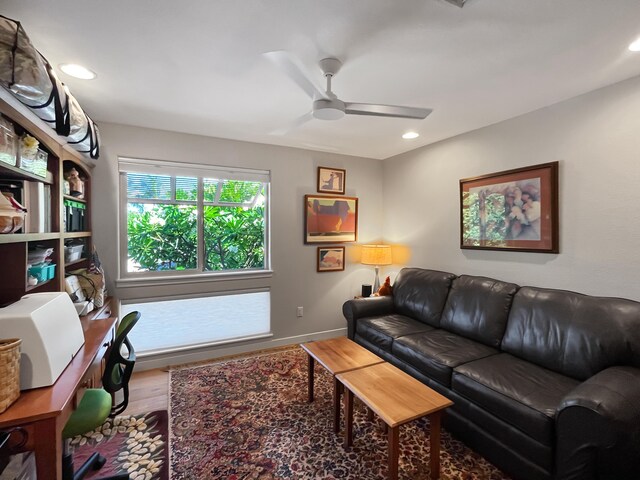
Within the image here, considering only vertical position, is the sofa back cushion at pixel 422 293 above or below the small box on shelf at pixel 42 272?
below

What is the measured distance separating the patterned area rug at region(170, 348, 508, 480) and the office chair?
0.46 meters

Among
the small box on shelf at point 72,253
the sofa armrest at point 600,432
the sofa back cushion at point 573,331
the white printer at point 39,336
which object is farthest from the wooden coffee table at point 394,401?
the small box on shelf at point 72,253

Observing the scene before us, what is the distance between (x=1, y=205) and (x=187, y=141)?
192 centimetres

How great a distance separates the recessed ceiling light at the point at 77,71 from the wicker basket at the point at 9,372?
1.62 m

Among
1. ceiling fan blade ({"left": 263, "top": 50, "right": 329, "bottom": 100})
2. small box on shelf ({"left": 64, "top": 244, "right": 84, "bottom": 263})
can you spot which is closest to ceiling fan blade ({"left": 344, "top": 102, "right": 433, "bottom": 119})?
ceiling fan blade ({"left": 263, "top": 50, "right": 329, "bottom": 100})

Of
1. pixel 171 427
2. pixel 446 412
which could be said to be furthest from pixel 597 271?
pixel 171 427

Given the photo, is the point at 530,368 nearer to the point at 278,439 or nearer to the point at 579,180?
the point at 579,180

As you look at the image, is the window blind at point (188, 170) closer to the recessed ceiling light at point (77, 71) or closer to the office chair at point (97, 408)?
the recessed ceiling light at point (77, 71)

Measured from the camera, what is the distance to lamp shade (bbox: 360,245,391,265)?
147 inches

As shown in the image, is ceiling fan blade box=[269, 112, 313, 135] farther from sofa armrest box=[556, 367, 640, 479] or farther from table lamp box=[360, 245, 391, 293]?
sofa armrest box=[556, 367, 640, 479]

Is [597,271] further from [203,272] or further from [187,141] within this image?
[187,141]

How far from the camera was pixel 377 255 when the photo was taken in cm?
372

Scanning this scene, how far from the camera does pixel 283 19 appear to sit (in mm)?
1399

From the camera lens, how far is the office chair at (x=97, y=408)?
142cm
